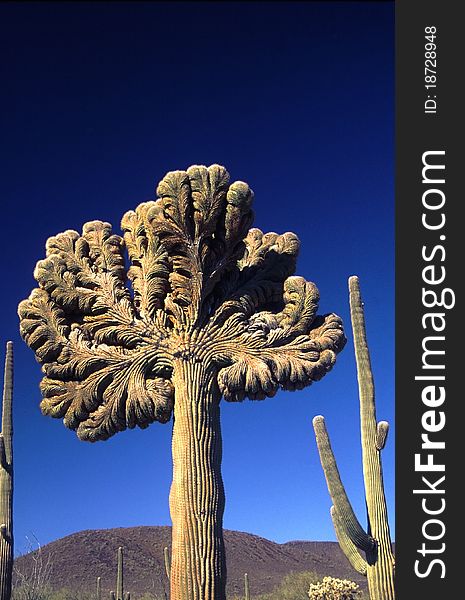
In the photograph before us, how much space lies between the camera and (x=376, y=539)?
35.7 feet

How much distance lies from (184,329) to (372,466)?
404cm

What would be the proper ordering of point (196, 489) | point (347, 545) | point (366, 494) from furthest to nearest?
point (366, 494) → point (347, 545) → point (196, 489)

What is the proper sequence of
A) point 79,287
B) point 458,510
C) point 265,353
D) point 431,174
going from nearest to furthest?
point 458,510
point 431,174
point 265,353
point 79,287

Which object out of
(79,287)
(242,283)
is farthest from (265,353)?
(79,287)

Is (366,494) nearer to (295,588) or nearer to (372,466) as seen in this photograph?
(372,466)

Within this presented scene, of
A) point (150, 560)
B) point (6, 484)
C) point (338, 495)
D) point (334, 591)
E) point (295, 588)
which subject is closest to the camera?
point (338, 495)

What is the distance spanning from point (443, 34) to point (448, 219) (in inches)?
55.9

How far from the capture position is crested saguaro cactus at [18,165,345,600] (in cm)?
812

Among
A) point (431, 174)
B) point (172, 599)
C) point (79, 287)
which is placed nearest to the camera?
point (431, 174)

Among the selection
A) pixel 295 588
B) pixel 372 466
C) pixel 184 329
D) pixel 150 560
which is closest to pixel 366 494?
pixel 372 466

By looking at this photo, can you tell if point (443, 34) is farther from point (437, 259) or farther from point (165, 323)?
point (165, 323)

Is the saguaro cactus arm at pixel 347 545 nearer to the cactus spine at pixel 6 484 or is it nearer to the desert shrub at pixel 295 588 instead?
the cactus spine at pixel 6 484

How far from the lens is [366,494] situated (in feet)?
36.7

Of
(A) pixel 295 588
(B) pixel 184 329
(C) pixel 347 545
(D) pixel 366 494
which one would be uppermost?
(B) pixel 184 329
